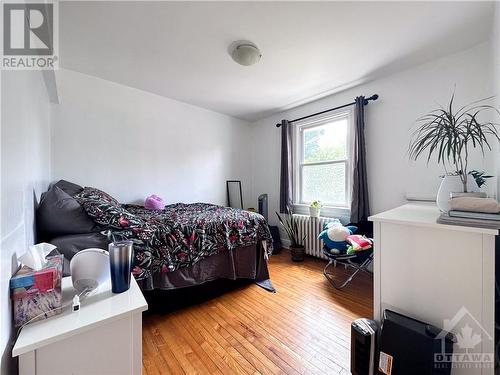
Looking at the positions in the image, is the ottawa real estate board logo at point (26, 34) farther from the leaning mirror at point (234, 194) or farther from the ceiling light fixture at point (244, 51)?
the leaning mirror at point (234, 194)

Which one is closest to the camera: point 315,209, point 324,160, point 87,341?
point 87,341

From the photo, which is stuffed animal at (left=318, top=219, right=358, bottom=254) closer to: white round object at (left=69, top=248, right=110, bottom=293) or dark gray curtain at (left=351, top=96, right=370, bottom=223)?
dark gray curtain at (left=351, top=96, right=370, bottom=223)

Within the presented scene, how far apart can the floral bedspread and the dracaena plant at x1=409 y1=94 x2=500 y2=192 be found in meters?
1.69

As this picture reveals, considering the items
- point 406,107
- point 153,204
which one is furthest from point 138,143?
point 406,107

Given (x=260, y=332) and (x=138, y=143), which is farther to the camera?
(x=138, y=143)

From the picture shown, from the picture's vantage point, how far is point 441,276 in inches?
39.0

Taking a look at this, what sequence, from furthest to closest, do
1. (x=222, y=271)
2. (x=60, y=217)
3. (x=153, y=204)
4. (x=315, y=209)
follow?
(x=315, y=209), (x=153, y=204), (x=222, y=271), (x=60, y=217)

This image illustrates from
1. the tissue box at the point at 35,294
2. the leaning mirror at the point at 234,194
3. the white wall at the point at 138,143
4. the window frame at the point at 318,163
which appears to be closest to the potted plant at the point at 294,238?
the window frame at the point at 318,163

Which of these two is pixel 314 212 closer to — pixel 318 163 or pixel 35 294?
pixel 318 163

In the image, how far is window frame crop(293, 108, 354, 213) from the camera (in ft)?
9.32

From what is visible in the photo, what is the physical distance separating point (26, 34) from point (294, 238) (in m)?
3.25

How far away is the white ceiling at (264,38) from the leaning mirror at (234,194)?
1.83 metres

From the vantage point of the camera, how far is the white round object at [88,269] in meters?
0.91

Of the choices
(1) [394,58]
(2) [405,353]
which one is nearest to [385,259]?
(2) [405,353]
